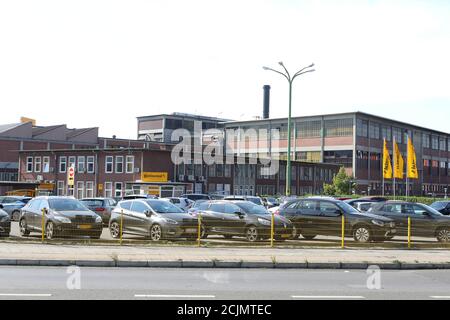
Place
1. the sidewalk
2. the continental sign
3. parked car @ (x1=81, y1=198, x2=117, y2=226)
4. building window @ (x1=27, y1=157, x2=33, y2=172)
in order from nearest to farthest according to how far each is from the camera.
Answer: the sidewalk
parked car @ (x1=81, y1=198, x2=117, y2=226)
the continental sign
building window @ (x1=27, y1=157, x2=33, y2=172)

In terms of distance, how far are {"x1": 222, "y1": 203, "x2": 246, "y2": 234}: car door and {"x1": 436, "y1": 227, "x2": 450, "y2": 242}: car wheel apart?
25.4ft

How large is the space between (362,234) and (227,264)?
7899 mm

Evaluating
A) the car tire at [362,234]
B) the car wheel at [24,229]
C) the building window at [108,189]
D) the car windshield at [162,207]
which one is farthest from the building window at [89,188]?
the car tire at [362,234]

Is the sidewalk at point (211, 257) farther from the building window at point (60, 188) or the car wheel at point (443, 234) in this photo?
the building window at point (60, 188)

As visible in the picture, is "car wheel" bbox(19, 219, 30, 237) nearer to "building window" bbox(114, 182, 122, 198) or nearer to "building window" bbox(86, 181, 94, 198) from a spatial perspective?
"building window" bbox(114, 182, 122, 198)

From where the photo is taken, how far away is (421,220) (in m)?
23.0

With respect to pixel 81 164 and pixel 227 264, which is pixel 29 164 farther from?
pixel 227 264

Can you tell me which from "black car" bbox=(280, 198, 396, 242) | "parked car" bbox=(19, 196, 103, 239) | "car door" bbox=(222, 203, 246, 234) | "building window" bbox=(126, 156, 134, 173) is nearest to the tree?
"building window" bbox=(126, 156, 134, 173)

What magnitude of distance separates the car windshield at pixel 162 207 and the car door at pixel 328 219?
5276 millimetres

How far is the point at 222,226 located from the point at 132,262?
270 inches

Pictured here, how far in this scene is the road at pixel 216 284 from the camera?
10.5m

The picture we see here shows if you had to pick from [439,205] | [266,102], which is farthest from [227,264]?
[266,102]

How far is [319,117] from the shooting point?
88375mm

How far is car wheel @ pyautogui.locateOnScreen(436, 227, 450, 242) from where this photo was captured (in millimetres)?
22469
